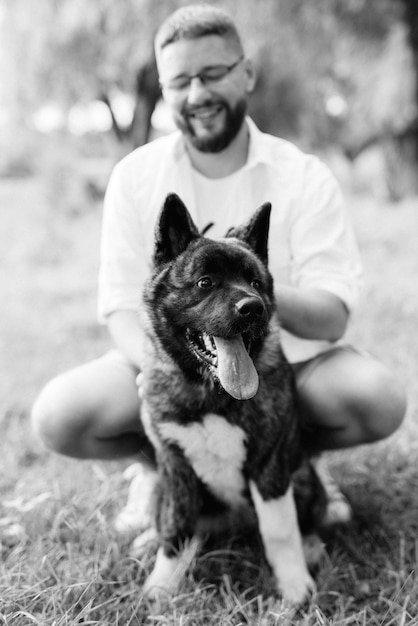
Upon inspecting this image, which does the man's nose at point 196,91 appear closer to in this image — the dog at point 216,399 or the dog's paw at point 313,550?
the dog at point 216,399

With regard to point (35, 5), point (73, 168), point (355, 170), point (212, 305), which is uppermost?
point (35, 5)

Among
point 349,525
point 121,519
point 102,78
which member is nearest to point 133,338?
point 121,519

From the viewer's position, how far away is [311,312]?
87.2 inches

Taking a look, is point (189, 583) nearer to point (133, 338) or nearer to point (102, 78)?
point (133, 338)

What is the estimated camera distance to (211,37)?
2.41 m

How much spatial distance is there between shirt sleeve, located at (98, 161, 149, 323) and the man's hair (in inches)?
23.3

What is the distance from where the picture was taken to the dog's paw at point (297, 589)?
2002 millimetres

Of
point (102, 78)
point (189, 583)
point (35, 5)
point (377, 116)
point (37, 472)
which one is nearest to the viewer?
point (189, 583)

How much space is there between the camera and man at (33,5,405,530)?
2.37 metres

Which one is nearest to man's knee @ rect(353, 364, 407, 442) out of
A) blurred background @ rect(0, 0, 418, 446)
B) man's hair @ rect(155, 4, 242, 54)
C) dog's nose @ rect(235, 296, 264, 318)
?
dog's nose @ rect(235, 296, 264, 318)

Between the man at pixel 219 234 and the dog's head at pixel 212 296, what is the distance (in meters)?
0.39

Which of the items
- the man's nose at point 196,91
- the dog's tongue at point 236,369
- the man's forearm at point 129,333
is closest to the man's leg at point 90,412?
the man's forearm at point 129,333

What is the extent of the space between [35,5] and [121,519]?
7.74 meters

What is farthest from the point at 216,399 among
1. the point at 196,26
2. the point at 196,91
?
the point at 196,26
